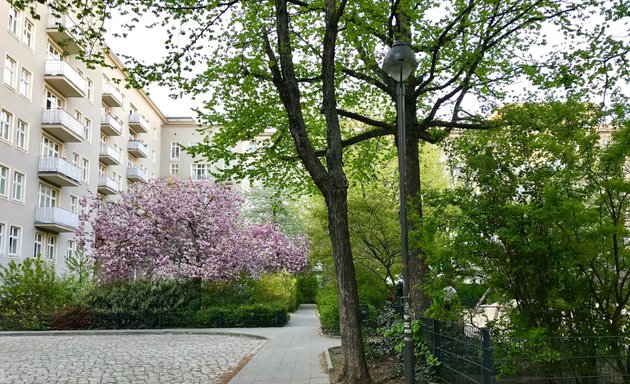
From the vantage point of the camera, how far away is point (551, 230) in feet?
25.5

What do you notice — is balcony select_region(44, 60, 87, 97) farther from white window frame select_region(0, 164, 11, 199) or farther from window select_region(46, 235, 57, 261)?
window select_region(46, 235, 57, 261)

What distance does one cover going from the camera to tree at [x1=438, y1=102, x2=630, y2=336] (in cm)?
763

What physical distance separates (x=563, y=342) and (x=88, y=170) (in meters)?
39.4

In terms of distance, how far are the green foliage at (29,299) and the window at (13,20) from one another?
526 inches

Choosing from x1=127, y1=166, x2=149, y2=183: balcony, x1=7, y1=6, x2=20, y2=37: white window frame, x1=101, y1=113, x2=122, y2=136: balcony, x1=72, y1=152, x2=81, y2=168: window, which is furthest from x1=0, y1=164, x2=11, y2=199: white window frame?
x1=127, y1=166, x2=149, y2=183: balcony

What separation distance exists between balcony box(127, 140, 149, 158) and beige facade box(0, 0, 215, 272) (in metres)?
5.63

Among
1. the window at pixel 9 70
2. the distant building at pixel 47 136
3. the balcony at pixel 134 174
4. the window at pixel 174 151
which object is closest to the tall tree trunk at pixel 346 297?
the distant building at pixel 47 136

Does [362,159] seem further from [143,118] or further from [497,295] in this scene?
[143,118]

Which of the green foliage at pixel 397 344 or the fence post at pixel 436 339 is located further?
the green foliage at pixel 397 344

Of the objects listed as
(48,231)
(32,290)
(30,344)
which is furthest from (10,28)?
(30,344)

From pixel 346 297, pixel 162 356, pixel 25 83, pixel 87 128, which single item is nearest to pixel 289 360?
pixel 162 356

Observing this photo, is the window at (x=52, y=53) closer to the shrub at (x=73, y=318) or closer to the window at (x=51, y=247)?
the window at (x=51, y=247)

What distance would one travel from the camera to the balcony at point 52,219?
32.9 meters

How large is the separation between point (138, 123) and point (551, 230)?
50.1m
